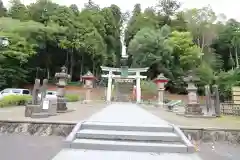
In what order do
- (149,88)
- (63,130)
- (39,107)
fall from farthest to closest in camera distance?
(149,88) < (39,107) < (63,130)

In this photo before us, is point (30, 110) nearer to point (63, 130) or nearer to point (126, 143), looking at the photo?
point (63, 130)

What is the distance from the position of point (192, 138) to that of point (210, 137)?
43cm

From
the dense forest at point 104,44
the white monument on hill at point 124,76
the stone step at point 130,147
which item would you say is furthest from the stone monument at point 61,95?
the dense forest at point 104,44

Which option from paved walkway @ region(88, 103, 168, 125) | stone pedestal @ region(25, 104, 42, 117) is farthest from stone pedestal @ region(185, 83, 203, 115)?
stone pedestal @ region(25, 104, 42, 117)

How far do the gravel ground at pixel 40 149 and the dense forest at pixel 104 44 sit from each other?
21.7 meters

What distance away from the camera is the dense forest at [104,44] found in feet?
93.4

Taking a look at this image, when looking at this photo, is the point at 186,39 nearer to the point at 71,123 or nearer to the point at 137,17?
the point at 137,17

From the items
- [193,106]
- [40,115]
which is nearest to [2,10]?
[40,115]

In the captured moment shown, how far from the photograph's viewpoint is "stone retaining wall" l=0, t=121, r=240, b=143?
19.7 ft

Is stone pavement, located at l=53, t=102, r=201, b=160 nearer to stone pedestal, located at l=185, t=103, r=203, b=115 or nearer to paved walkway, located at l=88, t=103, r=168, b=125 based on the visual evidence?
Result: paved walkway, located at l=88, t=103, r=168, b=125

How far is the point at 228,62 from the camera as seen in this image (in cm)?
3969

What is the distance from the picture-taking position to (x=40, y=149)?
505cm

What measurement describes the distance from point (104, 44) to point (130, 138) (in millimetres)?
30721

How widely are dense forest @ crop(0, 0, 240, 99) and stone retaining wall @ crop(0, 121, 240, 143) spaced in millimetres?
20941
